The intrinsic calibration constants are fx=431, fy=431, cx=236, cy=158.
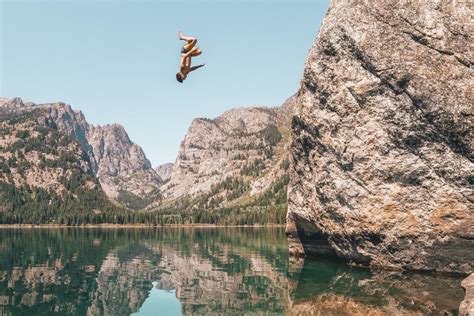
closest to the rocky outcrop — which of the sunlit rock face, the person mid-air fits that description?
the sunlit rock face

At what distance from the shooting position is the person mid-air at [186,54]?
18047mm

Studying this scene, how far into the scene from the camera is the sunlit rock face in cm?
3916

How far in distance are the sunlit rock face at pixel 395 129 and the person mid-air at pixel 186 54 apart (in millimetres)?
28500

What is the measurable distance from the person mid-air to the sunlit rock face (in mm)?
28500

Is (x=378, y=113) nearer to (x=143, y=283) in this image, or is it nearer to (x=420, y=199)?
(x=420, y=199)

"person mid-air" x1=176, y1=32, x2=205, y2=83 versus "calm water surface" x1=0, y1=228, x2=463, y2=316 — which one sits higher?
"person mid-air" x1=176, y1=32, x2=205, y2=83

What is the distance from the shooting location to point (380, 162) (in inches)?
1720

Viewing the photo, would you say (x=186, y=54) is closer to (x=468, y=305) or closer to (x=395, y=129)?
(x=468, y=305)

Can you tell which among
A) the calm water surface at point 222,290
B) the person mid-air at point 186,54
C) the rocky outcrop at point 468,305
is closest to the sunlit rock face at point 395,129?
the calm water surface at point 222,290

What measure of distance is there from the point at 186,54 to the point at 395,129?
2988 centimetres

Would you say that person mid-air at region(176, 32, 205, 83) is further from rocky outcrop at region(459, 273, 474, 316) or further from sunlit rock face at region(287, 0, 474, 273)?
sunlit rock face at region(287, 0, 474, 273)

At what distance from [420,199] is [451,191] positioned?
9.76 ft

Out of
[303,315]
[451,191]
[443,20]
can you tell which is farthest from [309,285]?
[443,20]

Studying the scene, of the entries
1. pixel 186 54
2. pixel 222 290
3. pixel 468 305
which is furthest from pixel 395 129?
pixel 186 54
